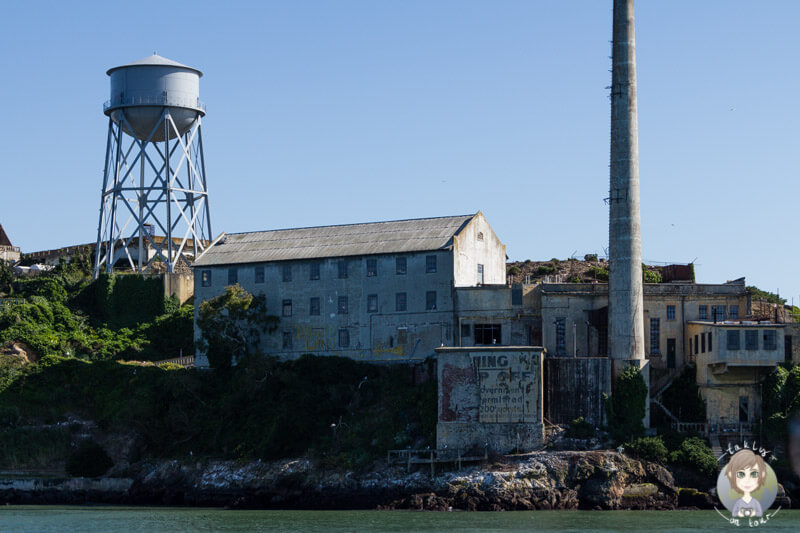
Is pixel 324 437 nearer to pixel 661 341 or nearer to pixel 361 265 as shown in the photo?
pixel 361 265

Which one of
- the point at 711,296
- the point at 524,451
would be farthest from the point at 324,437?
the point at 711,296

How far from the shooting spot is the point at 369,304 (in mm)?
76938

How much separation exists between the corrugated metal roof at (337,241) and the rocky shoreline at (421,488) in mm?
13189

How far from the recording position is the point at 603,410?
227 feet

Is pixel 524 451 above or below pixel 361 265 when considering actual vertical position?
below

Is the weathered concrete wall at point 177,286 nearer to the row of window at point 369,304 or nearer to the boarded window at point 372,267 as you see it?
the row of window at point 369,304

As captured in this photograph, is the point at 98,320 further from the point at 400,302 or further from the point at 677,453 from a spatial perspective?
the point at 677,453

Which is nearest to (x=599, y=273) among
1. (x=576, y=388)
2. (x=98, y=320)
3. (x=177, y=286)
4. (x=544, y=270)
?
A: (x=544, y=270)

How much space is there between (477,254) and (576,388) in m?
11.6

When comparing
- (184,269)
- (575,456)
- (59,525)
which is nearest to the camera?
(59,525)

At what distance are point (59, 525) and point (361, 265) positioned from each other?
23.6 metres

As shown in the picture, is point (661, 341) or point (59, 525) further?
point (661, 341)

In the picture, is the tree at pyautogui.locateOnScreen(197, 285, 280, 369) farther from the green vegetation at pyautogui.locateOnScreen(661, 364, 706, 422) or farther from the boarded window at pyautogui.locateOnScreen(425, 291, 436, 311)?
the green vegetation at pyautogui.locateOnScreen(661, 364, 706, 422)

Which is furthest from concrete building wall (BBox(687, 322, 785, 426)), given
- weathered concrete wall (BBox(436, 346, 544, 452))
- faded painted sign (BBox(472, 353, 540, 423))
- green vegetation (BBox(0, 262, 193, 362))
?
green vegetation (BBox(0, 262, 193, 362))
